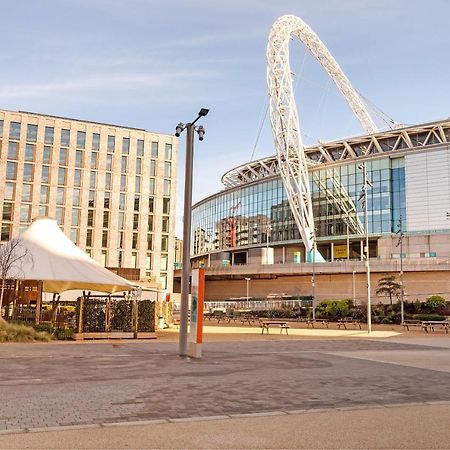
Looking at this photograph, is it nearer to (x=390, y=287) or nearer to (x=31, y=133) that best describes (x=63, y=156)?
(x=31, y=133)

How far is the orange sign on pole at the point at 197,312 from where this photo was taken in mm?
16078

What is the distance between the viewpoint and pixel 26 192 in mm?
78125

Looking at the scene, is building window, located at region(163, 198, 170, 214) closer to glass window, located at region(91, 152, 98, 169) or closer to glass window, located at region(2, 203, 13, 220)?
glass window, located at region(91, 152, 98, 169)

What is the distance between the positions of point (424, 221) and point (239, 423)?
256ft

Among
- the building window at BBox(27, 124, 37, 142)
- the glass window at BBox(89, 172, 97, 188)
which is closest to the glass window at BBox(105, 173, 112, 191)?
the glass window at BBox(89, 172, 97, 188)

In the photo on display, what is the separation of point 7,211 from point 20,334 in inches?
2370

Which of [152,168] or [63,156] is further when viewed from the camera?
[152,168]

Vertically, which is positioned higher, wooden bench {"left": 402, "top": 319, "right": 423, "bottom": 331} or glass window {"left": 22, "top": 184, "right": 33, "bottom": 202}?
glass window {"left": 22, "top": 184, "right": 33, "bottom": 202}

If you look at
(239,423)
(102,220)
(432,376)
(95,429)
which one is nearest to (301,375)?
(432,376)

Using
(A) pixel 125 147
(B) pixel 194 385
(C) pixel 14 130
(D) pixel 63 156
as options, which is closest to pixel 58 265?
(B) pixel 194 385

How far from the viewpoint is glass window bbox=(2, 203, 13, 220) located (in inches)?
3012

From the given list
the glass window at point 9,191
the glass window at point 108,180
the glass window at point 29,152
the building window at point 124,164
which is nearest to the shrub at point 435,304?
the building window at point 124,164

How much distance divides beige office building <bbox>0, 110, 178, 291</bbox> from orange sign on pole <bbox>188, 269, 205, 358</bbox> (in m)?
63.3

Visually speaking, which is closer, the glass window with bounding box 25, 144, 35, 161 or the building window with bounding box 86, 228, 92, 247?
the glass window with bounding box 25, 144, 35, 161
